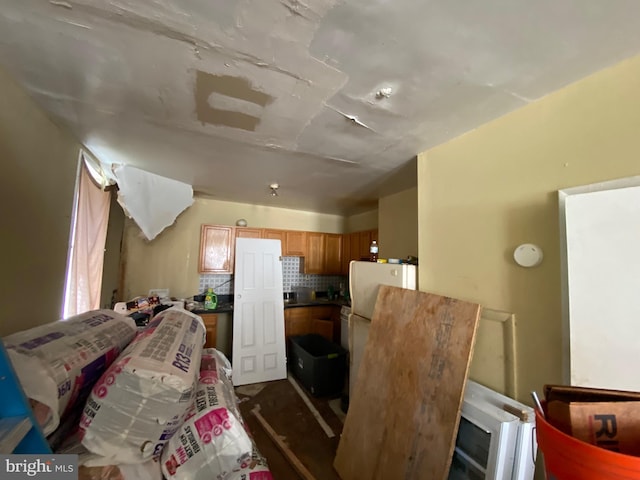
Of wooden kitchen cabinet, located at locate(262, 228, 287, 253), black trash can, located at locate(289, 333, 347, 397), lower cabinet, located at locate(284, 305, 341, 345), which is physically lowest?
black trash can, located at locate(289, 333, 347, 397)

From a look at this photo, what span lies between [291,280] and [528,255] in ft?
10.8

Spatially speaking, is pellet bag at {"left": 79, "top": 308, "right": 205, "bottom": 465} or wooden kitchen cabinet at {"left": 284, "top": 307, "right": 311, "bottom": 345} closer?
pellet bag at {"left": 79, "top": 308, "right": 205, "bottom": 465}

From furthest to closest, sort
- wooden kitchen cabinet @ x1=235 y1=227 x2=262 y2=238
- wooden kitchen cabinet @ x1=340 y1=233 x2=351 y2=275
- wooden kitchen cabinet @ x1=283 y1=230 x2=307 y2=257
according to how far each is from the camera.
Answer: wooden kitchen cabinet @ x1=340 y1=233 x2=351 y2=275 → wooden kitchen cabinet @ x1=283 y1=230 x2=307 y2=257 → wooden kitchen cabinet @ x1=235 y1=227 x2=262 y2=238

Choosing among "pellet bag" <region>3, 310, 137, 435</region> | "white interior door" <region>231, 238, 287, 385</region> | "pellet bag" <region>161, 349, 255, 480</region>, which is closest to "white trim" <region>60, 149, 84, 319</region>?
"pellet bag" <region>3, 310, 137, 435</region>

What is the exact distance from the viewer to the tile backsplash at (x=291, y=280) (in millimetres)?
3566

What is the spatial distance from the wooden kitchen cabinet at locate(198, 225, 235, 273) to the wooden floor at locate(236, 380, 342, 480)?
1524 millimetres

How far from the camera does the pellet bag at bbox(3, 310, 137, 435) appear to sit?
2.67 ft

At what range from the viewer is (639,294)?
0.85 meters

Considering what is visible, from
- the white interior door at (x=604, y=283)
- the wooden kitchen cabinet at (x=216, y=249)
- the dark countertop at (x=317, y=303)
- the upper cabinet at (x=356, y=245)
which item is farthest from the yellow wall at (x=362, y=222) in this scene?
the white interior door at (x=604, y=283)

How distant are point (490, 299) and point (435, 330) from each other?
0.33m

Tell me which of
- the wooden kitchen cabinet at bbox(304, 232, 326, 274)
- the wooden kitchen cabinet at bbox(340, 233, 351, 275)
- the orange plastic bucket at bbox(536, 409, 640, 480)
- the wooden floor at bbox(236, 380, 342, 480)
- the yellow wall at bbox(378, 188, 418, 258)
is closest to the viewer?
the orange plastic bucket at bbox(536, 409, 640, 480)

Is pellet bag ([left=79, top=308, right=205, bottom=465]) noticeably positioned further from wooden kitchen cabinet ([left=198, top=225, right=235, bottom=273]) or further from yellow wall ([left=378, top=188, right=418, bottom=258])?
wooden kitchen cabinet ([left=198, top=225, right=235, bottom=273])

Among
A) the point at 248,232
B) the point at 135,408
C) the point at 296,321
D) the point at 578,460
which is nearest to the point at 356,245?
the point at 296,321

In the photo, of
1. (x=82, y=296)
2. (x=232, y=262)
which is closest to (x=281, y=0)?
(x=82, y=296)
